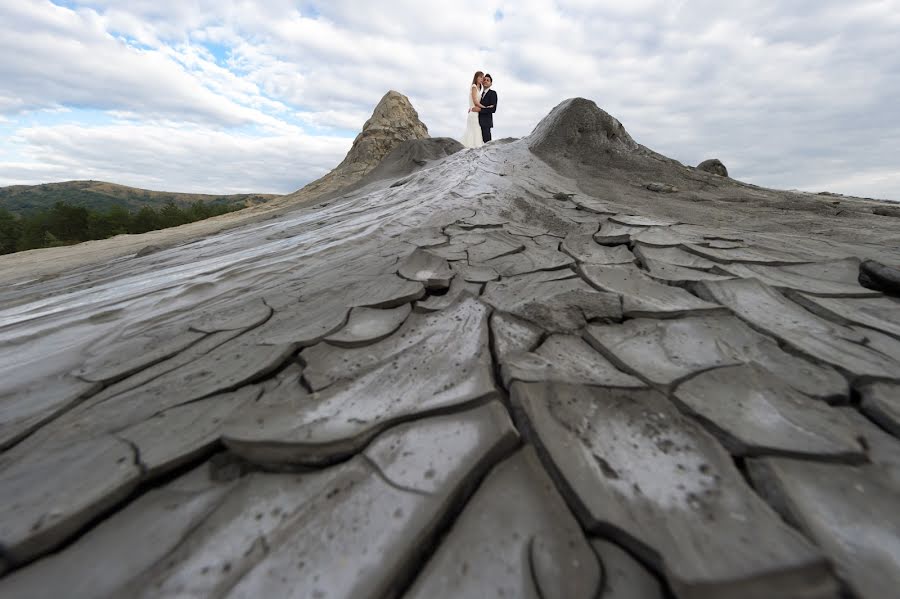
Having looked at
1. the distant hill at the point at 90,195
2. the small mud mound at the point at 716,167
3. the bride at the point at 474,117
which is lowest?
the distant hill at the point at 90,195

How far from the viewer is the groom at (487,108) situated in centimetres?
686

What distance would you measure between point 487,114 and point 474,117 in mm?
238

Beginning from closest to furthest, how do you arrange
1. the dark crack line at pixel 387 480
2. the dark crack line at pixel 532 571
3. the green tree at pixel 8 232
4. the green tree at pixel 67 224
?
the dark crack line at pixel 532 571
the dark crack line at pixel 387 480
the green tree at pixel 67 224
the green tree at pixel 8 232

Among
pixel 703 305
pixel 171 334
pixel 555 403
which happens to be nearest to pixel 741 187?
pixel 703 305

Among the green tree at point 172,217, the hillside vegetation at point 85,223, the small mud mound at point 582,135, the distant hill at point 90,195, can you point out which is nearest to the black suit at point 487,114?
the small mud mound at point 582,135

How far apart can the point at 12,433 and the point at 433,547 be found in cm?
111

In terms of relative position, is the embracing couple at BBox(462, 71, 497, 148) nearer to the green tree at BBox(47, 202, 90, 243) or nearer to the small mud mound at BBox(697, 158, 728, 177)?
the small mud mound at BBox(697, 158, 728, 177)

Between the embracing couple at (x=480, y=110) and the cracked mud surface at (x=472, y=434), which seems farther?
the embracing couple at (x=480, y=110)

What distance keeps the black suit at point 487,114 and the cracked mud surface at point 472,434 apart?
6020mm

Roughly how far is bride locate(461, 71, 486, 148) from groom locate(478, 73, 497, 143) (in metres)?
0.08

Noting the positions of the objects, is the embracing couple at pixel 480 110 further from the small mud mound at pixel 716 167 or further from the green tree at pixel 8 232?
the green tree at pixel 8 232

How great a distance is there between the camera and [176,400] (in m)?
1.03

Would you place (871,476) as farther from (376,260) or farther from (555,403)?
(376,260)

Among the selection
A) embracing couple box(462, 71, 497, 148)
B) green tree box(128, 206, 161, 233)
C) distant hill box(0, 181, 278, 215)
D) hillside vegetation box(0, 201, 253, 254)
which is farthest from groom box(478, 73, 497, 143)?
distant hill box(0, 181, 278, 215)
